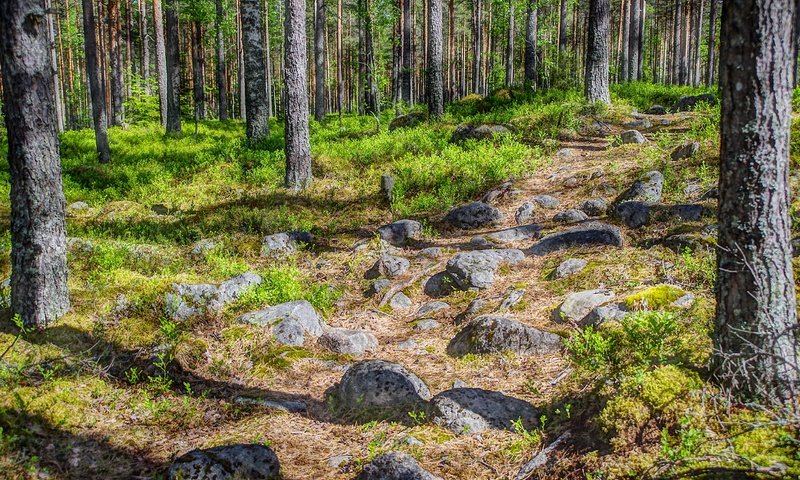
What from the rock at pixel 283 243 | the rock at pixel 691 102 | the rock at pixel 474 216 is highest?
the rock at pixel 691 102

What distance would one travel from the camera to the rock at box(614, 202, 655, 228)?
24.1 feet

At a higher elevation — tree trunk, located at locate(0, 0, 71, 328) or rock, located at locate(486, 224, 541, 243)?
tree trunk, located at locate(0, 0, 71, 328)

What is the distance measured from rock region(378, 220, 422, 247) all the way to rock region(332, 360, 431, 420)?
13.5 ft

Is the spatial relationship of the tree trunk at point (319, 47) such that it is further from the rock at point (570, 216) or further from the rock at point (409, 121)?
the rock at point (570, 216)

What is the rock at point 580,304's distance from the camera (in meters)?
5.41

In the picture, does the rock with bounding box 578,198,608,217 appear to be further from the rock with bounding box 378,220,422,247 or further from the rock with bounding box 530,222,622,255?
the rock with bounding box 378,220,422,247

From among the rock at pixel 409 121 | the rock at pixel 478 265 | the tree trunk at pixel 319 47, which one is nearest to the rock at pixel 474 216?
the rock at pixel 478 265

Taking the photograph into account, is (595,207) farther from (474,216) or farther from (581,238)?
(474,216)

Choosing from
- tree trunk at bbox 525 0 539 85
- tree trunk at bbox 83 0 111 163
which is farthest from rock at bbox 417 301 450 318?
tree trunk at bbox 525 0 539 85

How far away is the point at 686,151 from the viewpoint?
923cm

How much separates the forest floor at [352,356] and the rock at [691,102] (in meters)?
3.80

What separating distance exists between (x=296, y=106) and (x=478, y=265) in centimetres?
589

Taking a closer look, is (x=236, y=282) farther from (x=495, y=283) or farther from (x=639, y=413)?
(x=639, y=413)

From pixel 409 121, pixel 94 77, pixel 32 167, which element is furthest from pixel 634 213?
pixel 94 77
